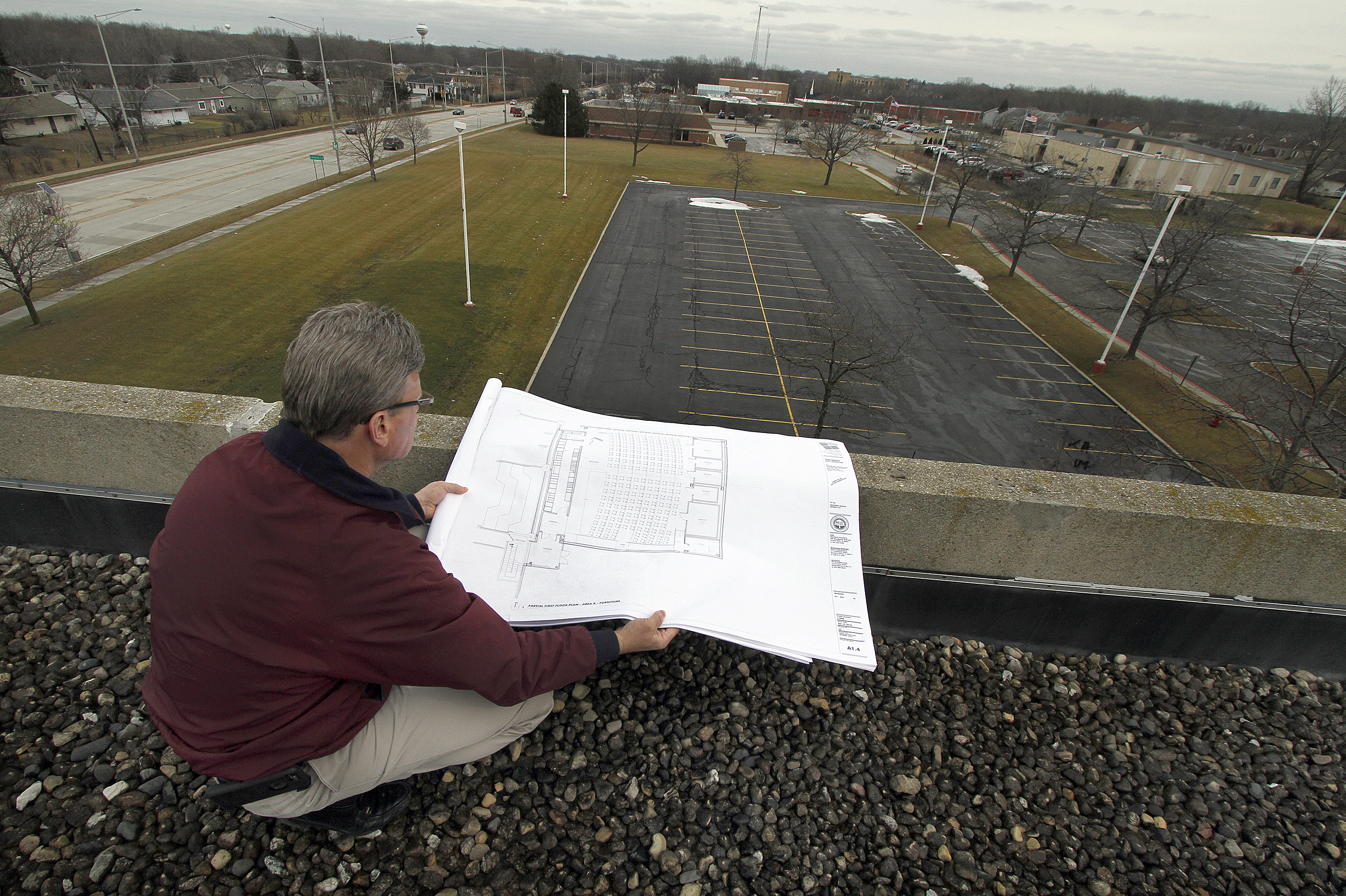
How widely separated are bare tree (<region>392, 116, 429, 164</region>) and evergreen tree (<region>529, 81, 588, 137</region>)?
44.0ft

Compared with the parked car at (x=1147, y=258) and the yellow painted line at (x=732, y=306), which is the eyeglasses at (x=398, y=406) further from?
the parked car at (x=1147, y=258)

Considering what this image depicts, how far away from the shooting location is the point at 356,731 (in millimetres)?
1696

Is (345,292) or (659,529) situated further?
(345,292)

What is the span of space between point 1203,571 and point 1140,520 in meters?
0.46

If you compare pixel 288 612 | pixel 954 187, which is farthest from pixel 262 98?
pixel 288 612

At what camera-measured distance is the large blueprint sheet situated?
211cm

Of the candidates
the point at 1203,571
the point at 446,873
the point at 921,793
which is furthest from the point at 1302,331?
the point at 446,873

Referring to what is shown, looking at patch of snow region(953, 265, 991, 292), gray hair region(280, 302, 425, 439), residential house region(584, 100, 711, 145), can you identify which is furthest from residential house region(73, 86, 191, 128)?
gray hair region(280, 302, 425, 439)

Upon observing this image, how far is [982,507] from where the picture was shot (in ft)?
8.42

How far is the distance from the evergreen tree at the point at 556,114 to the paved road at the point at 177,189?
17.9 m

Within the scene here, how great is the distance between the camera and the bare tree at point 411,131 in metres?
37.8

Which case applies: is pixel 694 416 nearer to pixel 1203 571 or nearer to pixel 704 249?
pixel 1203 571

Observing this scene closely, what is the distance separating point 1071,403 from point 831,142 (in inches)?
1330

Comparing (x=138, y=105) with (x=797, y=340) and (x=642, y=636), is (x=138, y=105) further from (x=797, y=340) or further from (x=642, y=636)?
(x=642, y=636)
